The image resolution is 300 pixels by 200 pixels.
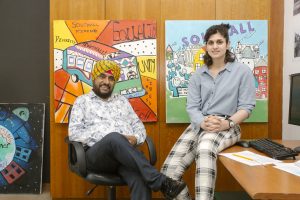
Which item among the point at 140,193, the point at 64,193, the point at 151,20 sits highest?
the point at 151,20

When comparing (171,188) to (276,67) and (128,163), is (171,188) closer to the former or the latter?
(128,163)

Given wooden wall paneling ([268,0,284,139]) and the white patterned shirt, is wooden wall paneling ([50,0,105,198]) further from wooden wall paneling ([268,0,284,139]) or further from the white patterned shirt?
wooden wall paneling ([268,0,284,139])

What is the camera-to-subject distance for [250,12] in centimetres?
319

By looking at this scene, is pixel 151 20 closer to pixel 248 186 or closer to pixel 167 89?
pixel 167 89

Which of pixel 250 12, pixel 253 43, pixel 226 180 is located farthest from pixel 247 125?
pixel 250 12

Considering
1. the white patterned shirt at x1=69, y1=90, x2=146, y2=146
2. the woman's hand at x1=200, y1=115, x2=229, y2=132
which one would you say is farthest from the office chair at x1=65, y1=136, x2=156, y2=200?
the woman's hand at x1=200, y1=115, x2=229, y2=132

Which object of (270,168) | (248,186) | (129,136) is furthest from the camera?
(129,136)

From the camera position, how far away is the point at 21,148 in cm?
343

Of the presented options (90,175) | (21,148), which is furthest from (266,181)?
(21,148)

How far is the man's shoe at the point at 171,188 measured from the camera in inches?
85.4

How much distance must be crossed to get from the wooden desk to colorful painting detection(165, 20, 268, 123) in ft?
4.80

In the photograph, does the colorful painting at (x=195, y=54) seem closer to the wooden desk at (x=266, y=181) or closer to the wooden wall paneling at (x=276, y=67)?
the wooden wall paneling at (x=276, y=67)

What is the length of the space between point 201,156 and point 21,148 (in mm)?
2209

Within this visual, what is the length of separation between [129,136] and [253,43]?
5.18 ft
